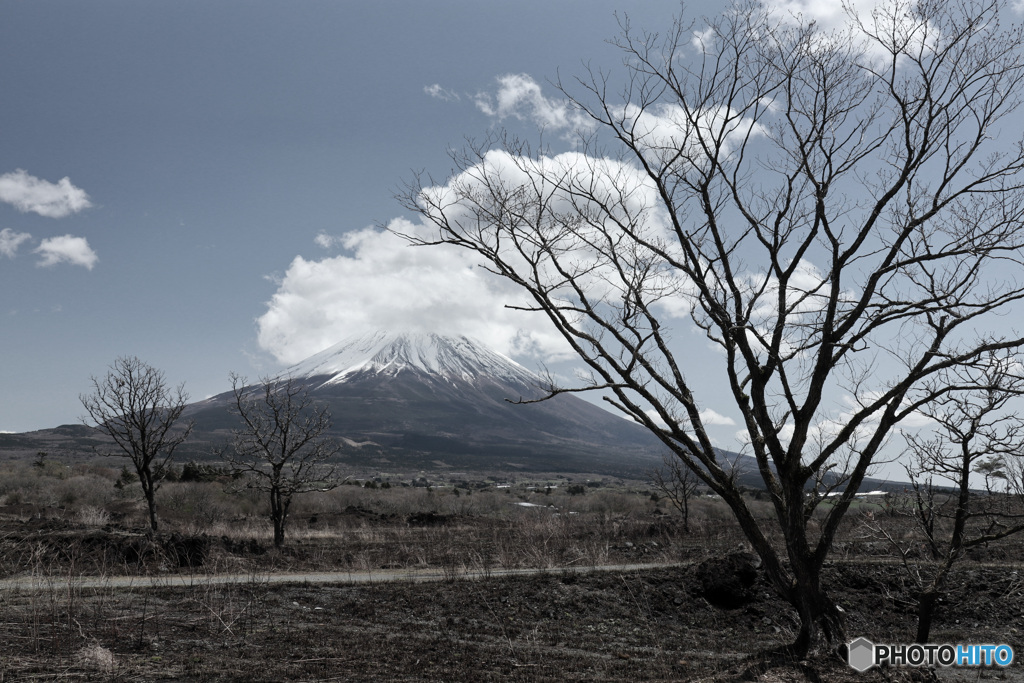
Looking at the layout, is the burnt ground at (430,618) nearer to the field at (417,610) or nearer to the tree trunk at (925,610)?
the field at (417,610)

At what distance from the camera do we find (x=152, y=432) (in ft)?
60.8

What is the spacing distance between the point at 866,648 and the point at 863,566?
11.6 m

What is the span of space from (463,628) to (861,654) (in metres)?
5.97

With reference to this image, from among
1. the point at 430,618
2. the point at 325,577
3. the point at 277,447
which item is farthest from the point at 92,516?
the point at 430,618

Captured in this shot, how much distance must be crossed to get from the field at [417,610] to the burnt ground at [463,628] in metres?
0.04

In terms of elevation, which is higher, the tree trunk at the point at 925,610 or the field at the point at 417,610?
the tree trunk at the point at 925,610

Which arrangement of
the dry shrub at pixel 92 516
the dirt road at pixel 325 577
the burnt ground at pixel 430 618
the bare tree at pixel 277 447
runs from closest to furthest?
the burnt ground at pixel 430 618, the dirt road at pixel 325 577, the bare tree at pixel 277 447, the dry shrub at pixel 92 516

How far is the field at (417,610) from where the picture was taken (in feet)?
21.7

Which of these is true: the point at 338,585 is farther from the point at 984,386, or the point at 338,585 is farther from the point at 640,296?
the point at 984,386

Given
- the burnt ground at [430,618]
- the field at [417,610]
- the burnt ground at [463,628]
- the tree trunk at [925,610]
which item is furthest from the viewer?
the tree trunk at [925,610]

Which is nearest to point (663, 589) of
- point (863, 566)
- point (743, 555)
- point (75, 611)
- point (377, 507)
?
point (743, 555)

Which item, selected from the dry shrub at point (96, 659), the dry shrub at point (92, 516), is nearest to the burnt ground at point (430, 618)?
the dry shrub at point (96, 659)

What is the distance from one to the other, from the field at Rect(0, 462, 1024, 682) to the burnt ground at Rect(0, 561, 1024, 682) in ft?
0.12

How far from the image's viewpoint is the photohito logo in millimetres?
6148
